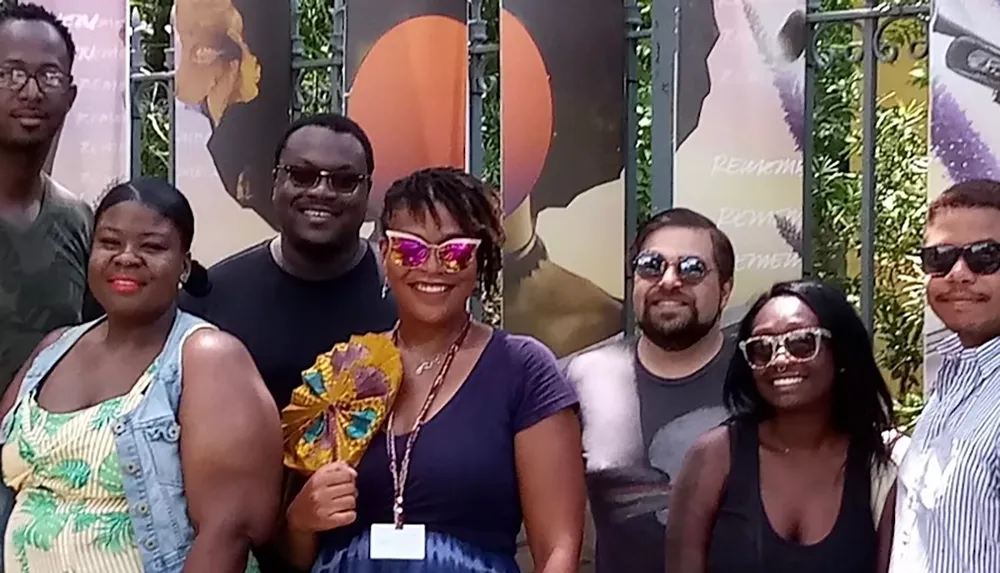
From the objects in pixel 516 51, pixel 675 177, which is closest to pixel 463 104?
pixel 516 51

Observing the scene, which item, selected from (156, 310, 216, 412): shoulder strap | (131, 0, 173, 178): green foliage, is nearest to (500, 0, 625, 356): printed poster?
(131, 0, 173, 178): green foliage

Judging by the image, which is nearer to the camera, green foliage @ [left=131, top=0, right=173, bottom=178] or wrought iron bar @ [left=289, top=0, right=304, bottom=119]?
wrought iron bar @ [left=289, top=0, right=304, bottom=119]

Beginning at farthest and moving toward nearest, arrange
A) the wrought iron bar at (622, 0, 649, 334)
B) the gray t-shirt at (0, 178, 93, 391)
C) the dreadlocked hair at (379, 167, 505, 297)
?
the wrought iron bar at (622, 0, 649, 334), the gray t-shirt at (0, 178, 93, 391), the dreadlocked hair at (379, 167, 505, 297)

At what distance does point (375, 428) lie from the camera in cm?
308

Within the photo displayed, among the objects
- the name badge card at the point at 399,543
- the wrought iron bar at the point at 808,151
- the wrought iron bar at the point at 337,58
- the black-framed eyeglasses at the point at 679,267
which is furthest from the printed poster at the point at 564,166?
the name badge card at the point at 399,543

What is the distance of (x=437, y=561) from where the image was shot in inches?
118

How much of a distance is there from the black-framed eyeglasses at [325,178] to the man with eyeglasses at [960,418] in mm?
1547

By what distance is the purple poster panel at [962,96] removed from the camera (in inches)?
173

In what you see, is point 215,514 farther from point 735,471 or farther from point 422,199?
point 735,471

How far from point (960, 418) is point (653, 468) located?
3.76 ft

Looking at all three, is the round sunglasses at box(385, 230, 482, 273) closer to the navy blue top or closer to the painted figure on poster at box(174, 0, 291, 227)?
the navy blue top

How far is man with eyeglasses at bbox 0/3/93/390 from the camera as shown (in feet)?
13.1

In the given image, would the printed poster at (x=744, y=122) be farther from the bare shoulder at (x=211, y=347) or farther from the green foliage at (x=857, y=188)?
the bare shoulder at (x=211, y=347)

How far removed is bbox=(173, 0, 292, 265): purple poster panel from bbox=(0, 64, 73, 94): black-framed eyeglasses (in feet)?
5.53
